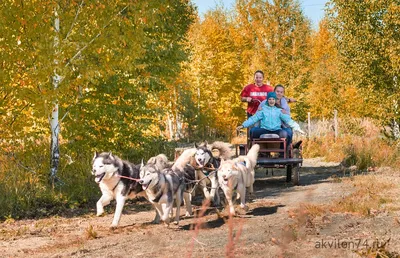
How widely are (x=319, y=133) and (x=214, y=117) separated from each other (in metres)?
8.09

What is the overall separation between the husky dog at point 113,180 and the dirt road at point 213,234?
39cm

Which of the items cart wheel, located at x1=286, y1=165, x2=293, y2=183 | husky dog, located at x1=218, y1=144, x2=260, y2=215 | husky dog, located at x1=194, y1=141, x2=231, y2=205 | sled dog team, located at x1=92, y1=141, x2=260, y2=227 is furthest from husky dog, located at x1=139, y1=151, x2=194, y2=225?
cart wheel, located at x1=286, y1=165, x2=293, y2=183

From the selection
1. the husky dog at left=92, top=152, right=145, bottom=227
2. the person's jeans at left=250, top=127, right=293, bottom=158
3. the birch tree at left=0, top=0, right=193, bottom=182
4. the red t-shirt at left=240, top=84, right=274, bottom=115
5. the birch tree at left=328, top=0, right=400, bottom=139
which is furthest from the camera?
the birch tree at left=328, top=0, right=400, bottom=139

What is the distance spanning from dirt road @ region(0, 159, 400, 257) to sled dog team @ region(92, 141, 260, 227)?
1.21ft

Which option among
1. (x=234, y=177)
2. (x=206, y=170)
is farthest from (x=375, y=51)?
(x=234, y=177)

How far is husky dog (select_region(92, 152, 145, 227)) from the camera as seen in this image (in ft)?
28.9

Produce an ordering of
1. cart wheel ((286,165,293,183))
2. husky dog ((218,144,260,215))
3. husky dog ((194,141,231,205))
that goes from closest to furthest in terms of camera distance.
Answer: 1. husky dog ((218,144,260,215))
2. husky dog ((194,141,231,205))
3. cart wheel ((286,165,293,183))

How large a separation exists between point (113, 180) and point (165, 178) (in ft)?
3.28

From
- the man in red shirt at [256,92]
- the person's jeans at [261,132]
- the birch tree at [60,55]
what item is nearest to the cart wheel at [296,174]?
the person's jeans at [261,132]

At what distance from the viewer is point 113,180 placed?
898cm

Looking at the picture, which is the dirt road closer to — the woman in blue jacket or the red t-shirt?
the woman in blue jacket

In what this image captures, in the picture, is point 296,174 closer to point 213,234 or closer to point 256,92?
point 256,92

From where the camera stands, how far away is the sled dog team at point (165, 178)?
8.30m

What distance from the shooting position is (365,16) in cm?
2069
